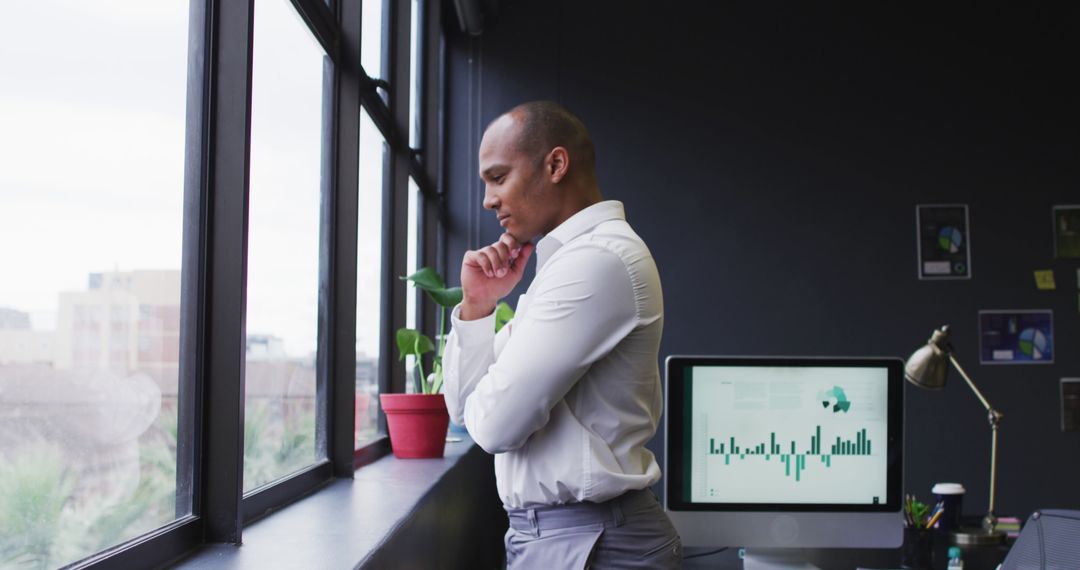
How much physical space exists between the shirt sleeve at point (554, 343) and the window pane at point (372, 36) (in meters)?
1.63

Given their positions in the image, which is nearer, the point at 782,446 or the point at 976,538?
the point at 782,446

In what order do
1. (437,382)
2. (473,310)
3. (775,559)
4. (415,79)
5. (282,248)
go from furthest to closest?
(415,79), (437,382), (775,559), (282,248), (473,310)

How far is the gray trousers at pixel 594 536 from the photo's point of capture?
1425mm

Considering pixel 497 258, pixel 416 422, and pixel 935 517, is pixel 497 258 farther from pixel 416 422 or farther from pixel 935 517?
pixel 935 517

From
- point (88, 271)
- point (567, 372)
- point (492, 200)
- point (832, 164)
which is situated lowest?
point (567, 372)

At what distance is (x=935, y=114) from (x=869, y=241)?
0.72 meters

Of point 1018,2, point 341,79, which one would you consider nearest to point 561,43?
point 1018,2

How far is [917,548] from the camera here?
236cm

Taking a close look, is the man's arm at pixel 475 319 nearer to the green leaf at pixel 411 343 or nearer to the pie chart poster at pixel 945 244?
the green leaf at pixel 411 343

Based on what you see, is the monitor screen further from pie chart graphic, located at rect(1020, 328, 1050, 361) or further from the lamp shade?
pie chart graphic, located at rect(1020, 328, 1050, 361)

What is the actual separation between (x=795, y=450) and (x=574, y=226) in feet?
3.10

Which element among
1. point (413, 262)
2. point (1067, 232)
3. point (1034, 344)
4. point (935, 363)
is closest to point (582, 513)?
point (935, 363)

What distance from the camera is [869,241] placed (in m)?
4.74

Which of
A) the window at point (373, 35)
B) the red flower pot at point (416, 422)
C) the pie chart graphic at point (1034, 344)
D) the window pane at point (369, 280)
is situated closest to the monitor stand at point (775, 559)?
the red flower pot at point (416, 422)
